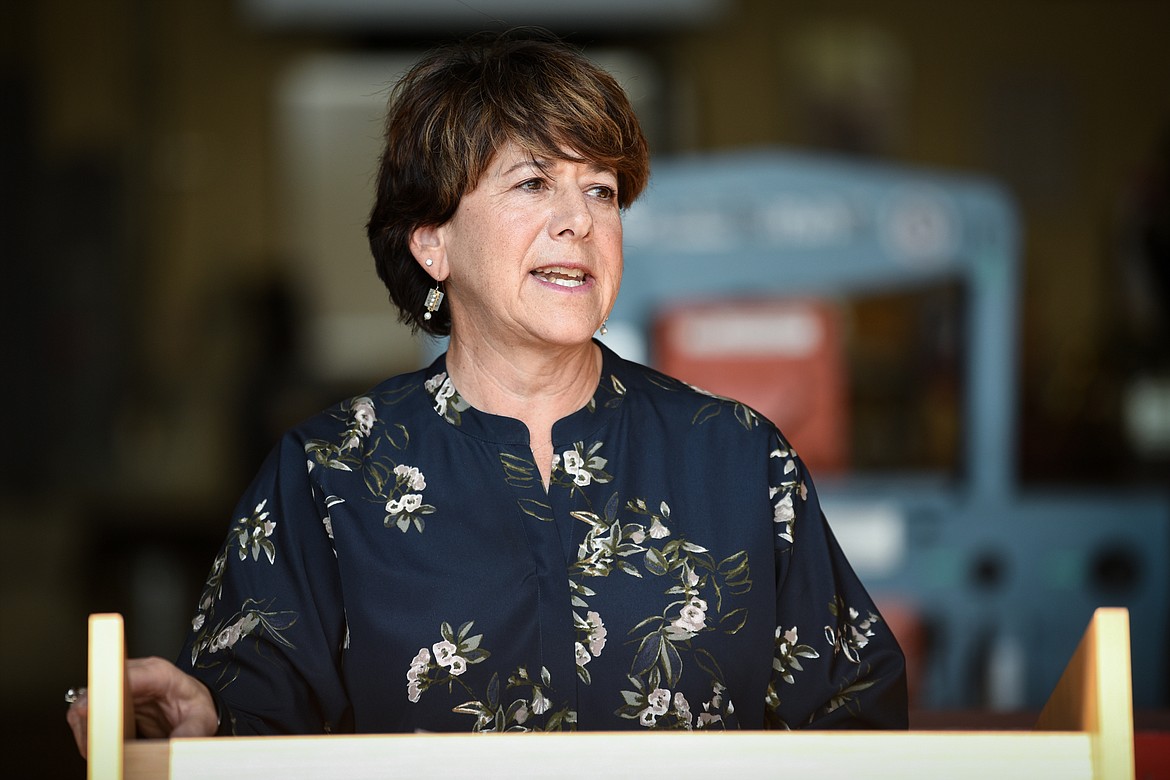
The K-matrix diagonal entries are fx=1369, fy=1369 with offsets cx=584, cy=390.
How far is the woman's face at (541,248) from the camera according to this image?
1.53 meters

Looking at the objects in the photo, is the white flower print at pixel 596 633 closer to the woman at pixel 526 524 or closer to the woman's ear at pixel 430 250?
the woman at pixel 526 524

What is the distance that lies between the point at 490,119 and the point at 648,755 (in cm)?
78

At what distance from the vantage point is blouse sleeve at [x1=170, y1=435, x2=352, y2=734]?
1437 mm

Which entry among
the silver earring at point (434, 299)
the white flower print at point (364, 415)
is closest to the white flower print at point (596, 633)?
the white flower print at point (364, 415)

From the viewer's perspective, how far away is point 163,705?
1317mm

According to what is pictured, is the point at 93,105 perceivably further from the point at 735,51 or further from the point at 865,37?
the point at 865,37

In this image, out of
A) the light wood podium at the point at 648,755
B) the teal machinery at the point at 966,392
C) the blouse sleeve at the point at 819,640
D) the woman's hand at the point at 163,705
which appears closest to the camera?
the light wood podium at the point at 648,755

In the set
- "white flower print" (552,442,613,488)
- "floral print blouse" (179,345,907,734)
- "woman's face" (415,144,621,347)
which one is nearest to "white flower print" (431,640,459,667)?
"floral print blouse" (179,345,907,734)

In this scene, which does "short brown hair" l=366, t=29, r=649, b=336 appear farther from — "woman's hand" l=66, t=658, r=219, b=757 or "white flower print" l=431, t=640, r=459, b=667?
"woman's hand" l=66, t=658, r=219, b=757

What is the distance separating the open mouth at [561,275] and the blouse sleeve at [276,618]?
13.5 inches

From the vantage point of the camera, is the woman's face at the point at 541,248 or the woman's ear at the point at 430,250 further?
the woman's ear at the point at 430,250

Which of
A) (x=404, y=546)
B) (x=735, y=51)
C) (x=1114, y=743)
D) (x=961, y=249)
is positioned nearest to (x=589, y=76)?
(x=404, y=546)

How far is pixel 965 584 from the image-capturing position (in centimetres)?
318

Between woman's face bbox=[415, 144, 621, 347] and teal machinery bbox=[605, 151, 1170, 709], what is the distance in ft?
5.27
